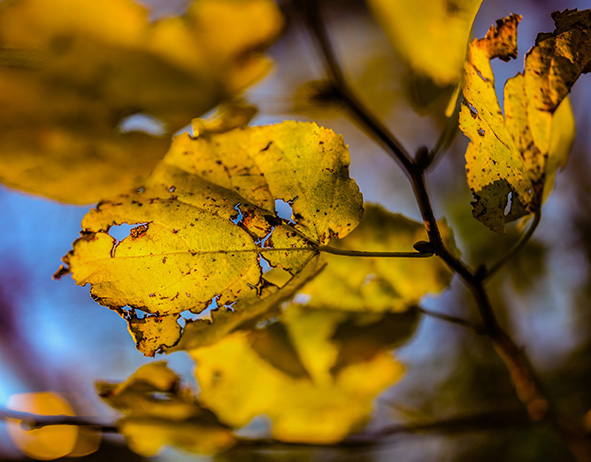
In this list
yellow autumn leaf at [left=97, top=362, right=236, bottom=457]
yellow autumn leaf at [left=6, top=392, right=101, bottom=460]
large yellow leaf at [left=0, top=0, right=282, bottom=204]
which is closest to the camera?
large yellow leaf at [left=0, top=0, right=282, bottom=204]

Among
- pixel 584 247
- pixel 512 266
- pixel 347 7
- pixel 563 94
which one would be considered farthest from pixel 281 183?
pixel 347 7

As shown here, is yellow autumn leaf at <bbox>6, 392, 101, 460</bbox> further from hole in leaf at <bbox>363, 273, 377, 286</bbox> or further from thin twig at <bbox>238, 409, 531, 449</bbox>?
hole in leaf at <bbox>363, 273, 377, 286</bbox>

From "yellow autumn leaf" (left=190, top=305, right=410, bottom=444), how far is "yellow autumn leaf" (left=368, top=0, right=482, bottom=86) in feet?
0.91

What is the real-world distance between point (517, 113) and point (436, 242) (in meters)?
0.12

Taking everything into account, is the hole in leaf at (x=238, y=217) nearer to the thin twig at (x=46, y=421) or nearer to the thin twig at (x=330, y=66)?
the thin twig at (x=330, y=66)

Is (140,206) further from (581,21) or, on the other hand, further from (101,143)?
(581,21)

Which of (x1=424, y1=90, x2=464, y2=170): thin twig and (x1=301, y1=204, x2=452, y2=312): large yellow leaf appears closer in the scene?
(x1=424, y1=90, x2=464, y2=170): thin twig

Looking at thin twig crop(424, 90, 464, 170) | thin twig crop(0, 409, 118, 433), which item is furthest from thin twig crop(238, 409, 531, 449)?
thin twig crop(424, 90, 464, 170)

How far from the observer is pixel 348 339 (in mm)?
539

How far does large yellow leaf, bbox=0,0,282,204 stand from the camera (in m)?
0.31

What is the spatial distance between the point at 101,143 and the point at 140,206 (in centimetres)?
5

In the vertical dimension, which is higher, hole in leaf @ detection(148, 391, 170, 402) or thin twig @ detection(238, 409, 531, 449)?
hole in leaf @ detection(148, 391, 170, 402)

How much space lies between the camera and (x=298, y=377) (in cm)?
57

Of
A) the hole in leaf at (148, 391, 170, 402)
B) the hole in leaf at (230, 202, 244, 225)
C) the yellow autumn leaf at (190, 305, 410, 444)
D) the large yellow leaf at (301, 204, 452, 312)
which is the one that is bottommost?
the hole in leaf at (148, 391, 170, 402)
